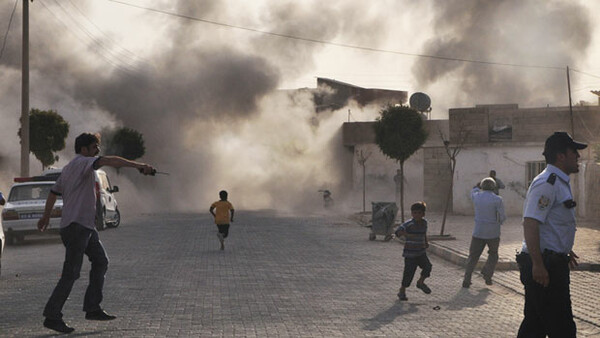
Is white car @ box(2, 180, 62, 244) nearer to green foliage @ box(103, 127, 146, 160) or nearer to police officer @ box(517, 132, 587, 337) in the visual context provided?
police officer @ box(517, 132, 587, 337)

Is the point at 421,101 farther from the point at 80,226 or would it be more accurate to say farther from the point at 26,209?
the point at 80,226

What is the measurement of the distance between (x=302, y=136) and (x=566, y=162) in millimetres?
50778

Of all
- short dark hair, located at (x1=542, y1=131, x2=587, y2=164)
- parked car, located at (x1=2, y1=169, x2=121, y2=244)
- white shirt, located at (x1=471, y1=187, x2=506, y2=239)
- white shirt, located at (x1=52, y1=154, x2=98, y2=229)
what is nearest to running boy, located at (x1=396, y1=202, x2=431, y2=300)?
white shirt, located at (x1=471, y1=187, x2=506, y2=239)

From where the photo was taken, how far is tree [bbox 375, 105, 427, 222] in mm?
27984

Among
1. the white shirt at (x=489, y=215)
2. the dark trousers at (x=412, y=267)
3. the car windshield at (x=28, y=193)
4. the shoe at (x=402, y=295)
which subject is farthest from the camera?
the car windshield at (x=28, y=193)

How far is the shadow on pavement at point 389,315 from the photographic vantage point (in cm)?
799

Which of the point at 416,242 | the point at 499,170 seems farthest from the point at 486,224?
the point at 499,170

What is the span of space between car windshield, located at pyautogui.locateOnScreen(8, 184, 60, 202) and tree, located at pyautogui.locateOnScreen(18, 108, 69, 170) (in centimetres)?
2390

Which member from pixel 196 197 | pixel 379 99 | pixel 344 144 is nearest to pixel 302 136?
pixel 344 144

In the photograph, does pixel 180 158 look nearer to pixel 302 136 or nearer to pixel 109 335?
pixel 302 136

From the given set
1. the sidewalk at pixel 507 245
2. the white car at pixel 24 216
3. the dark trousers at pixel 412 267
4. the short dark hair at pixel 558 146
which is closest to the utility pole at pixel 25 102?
the white car at pixel 24 216

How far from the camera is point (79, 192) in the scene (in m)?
7.71

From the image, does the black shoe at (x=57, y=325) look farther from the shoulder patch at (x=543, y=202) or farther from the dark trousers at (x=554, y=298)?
the shoulder patch at (x=543, y=202)

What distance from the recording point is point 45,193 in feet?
68.6
